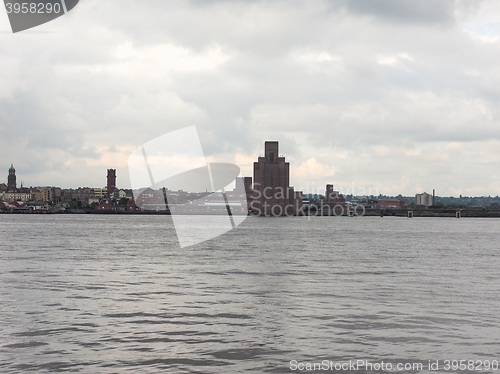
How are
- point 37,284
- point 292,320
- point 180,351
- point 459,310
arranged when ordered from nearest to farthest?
point 180,351, point 292,320, point 459,310, point 37,284

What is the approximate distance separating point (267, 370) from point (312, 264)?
27.7 meters

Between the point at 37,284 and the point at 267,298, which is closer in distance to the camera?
the point at 267,298

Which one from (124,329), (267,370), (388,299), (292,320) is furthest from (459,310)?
(124,329)

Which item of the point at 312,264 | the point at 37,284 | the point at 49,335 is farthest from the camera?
the point at 312,264

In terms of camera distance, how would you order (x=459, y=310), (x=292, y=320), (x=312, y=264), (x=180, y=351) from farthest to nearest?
(x=312, y=264), (x=459, y=310), (x=292, y=320), (x=180, y=351)

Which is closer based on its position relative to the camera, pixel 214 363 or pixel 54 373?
pixel 54 373

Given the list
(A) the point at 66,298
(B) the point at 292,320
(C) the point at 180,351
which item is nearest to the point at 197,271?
(A) the point at 66,298

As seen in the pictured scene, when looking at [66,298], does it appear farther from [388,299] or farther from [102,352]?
[388,299]

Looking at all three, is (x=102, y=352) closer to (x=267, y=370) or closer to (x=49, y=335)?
(x=49, y=335)

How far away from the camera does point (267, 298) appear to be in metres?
26.0

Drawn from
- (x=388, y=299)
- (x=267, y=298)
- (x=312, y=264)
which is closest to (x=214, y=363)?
(x=267, y=298)

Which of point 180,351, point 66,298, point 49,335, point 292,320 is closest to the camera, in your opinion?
point 180,351

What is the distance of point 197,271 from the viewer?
37.0 metres

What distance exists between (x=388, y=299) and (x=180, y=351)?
12.0 meters
